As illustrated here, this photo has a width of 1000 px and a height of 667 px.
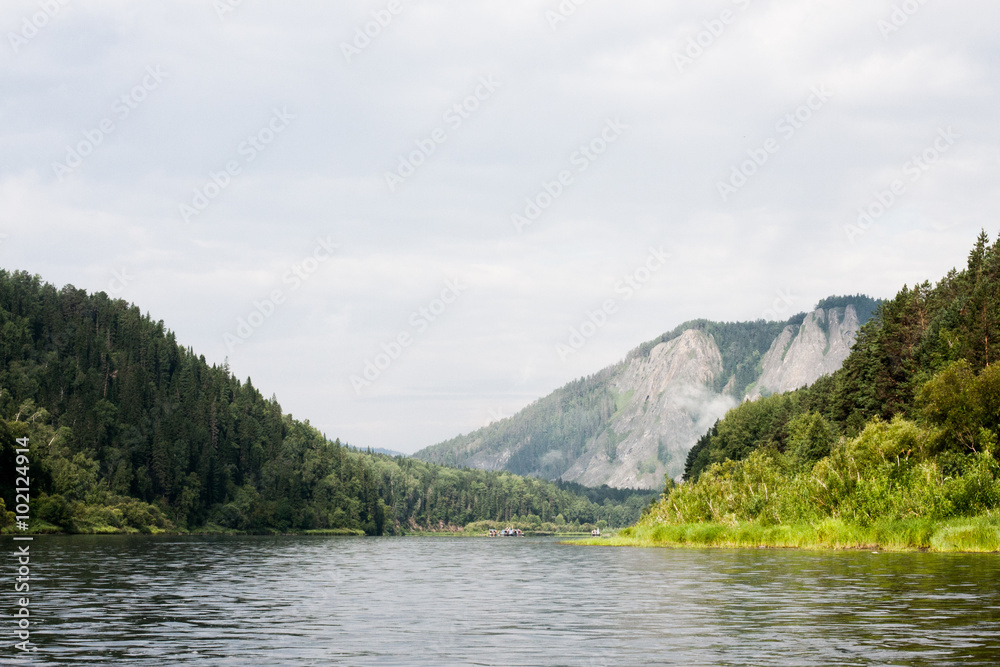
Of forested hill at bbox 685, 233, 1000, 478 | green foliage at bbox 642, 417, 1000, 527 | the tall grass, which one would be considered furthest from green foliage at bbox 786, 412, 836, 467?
green foliage at bbox 642, 417, 1000, 527

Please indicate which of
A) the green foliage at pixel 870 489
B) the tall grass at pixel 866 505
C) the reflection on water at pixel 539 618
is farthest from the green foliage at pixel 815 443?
the reflection on water at pixel 539 618

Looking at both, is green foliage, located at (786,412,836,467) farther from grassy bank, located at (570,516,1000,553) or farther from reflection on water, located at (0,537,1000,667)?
reflection on water, located at (0,537,1000,667)

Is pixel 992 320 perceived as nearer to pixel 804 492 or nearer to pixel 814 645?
pixel 804 492

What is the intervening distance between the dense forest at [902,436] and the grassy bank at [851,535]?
782 millimetres

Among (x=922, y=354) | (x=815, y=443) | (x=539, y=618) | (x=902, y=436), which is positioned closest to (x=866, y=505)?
(x=902, y=436)

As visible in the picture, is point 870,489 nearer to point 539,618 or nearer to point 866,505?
point 866,505

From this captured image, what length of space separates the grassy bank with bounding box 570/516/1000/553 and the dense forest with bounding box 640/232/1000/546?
2.56 feet

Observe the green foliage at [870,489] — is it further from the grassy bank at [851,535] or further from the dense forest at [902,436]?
the grassy bank at [851,535]

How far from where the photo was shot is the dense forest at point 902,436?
86.2m

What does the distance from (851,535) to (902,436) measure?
1781 centimetres

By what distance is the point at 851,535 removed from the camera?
8781 cm

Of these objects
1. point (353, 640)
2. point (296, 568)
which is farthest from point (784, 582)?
point (296, 568)

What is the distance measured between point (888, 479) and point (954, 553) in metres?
18.6

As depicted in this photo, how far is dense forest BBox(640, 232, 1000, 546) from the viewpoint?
86.2 m
